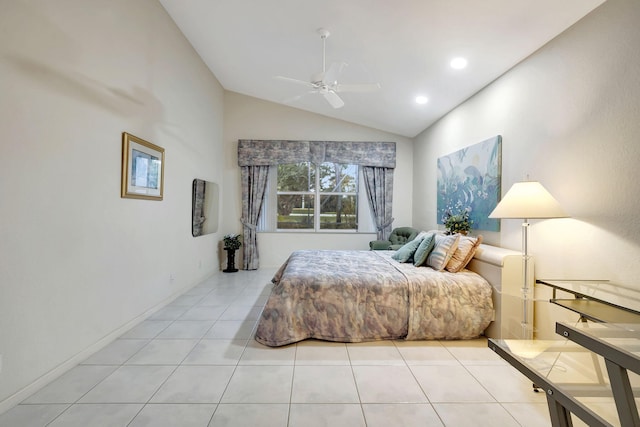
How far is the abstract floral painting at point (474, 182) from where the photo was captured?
132 inches

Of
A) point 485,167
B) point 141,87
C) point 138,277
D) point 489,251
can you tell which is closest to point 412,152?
point 485,167

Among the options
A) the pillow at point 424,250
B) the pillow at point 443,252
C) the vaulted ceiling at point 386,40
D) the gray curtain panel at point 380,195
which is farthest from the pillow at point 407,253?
the gray curtain panel at point 380,195

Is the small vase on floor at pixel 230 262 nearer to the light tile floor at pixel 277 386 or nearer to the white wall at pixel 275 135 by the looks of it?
the white wall at pixel 275 135

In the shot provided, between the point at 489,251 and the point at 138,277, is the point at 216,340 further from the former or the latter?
the point at 489,251

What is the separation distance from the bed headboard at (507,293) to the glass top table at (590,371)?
1552 mm

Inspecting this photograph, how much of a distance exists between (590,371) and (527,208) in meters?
1.59

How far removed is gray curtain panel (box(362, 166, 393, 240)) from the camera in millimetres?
6094

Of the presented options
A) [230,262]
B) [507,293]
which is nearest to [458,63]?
[507,293]

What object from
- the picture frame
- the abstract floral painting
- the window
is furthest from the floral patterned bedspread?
the window

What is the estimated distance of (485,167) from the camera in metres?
3.53

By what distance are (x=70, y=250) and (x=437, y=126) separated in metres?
4.87

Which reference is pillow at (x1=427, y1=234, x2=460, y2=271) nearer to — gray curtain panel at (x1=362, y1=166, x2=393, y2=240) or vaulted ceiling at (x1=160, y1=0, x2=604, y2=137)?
vaulted ceiling at (x1=160, y1=0, x2=604, y2=137)

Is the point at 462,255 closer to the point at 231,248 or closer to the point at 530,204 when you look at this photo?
the point at 530,204

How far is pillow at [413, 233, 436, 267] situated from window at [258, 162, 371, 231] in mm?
2712
